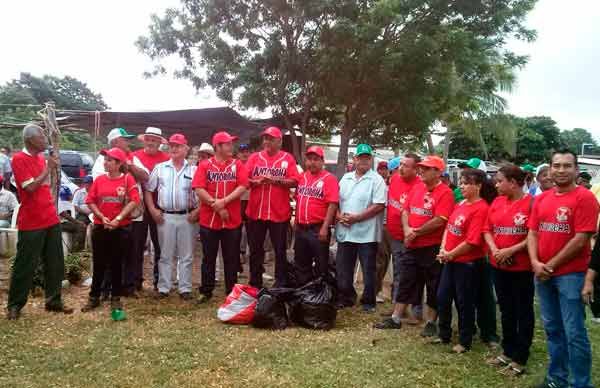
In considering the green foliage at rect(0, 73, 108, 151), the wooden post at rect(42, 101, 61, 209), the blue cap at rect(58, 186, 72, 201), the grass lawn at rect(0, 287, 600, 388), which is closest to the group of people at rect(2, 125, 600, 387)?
the grass lawn at rect(0, 287, 600, 388)

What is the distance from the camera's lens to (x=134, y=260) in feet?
20.3

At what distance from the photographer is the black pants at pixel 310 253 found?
Answer: 5742 mm

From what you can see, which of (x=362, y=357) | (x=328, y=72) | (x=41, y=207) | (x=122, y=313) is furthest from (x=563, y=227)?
(x=328, y=72)

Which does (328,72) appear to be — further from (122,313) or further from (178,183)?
(122,313)

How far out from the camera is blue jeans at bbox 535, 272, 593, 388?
332 cm

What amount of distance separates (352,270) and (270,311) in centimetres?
143

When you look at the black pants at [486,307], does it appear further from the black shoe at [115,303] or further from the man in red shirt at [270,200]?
the black shoe at [115,303]

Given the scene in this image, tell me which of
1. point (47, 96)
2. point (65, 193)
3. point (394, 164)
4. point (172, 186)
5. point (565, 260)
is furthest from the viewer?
point (47, 96)

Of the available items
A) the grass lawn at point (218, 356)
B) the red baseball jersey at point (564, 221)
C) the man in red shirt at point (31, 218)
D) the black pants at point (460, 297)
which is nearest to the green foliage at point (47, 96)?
the man in red shirt at point (31, 218)

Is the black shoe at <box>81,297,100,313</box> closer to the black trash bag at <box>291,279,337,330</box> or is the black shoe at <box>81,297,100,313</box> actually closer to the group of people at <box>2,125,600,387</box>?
the group of people at <box>2,125,600,387</box>

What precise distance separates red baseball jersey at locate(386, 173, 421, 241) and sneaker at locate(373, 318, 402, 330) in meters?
0.90

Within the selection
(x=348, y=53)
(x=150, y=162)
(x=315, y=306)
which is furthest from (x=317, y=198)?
(x=348, y=53)

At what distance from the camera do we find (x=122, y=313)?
17.0ft

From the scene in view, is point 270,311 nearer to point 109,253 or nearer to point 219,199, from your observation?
point 219,199
